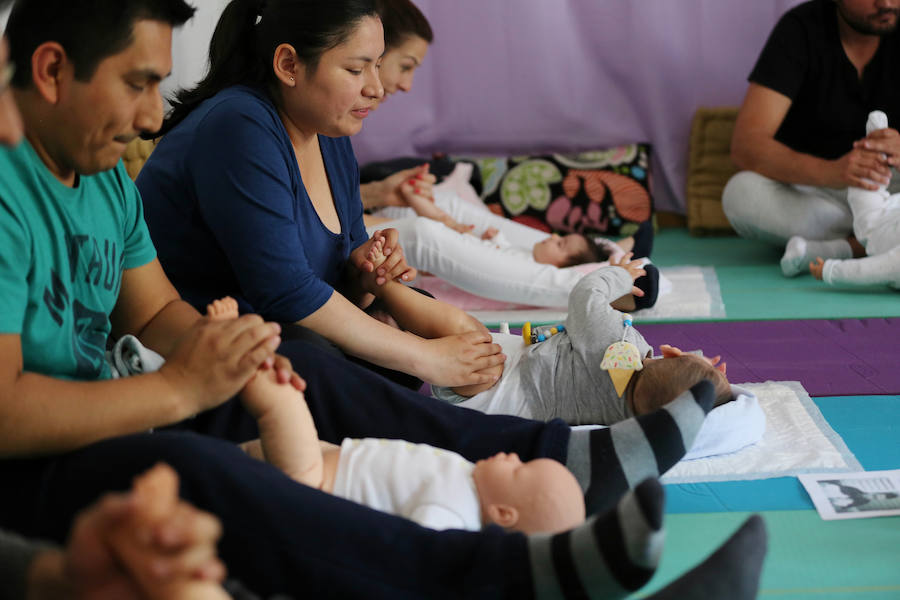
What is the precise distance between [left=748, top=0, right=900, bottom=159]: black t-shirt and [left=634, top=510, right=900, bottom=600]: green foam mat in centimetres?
216

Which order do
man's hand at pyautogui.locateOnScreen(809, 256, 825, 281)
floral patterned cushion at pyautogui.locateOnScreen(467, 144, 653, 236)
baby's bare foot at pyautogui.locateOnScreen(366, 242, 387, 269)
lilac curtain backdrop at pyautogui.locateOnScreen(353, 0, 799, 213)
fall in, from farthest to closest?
lilac curtain backdrop at pyautogui.locateOnScreen(353, 0, 799, 213) → floral patterned cushion at pyautogui.locateOnScreen(467, 144, 653, 236) → man's hand at pyautogui.locateOnScreen(809, 256, 825, 281) → baby's bare foot at pyautogui.locateOnScreen(366, 242, 387, 269)

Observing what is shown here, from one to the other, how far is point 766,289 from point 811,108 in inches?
32.7

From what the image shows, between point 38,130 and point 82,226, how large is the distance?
14 cm

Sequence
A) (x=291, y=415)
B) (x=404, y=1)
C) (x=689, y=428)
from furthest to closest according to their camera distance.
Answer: (x=404, y=1) < (x=689, y=428) < (x=291, y=415)

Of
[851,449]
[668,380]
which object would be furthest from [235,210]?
[851,449]

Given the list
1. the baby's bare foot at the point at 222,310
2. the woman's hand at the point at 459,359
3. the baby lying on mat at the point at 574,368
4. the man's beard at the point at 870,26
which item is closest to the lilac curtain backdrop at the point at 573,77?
the man's beard at the point at 870,26

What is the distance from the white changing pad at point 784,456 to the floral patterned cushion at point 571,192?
1916 millimetres

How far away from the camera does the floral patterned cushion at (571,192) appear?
3.73 metres

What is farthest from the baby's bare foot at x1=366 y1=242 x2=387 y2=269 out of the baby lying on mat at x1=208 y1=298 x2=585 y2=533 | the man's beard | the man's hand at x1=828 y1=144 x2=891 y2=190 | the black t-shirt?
the man's beard

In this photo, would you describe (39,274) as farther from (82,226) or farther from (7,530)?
(7,530)

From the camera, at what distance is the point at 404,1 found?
278 cm

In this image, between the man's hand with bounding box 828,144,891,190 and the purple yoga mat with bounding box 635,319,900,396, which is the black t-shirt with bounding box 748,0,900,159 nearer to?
the man's hand with bounding box 828,144,891,190

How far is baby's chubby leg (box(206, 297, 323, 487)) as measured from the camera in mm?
1176

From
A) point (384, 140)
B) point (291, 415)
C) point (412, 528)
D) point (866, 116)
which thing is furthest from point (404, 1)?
point (412, 528)
